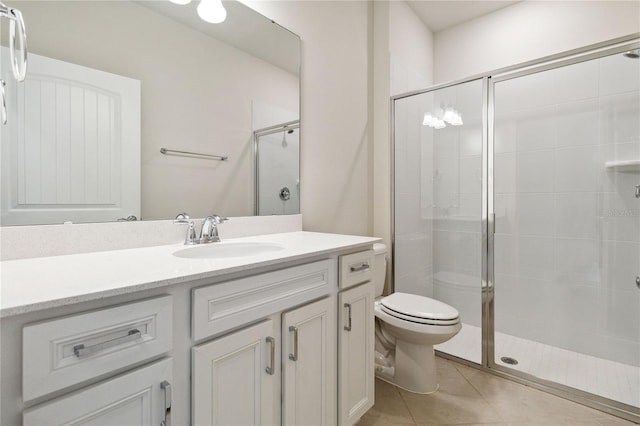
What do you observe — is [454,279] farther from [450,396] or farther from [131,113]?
[131,113]

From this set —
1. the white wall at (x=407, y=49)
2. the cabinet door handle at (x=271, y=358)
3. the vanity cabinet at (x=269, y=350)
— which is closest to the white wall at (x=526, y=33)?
the white wall at (x=407, y=49)

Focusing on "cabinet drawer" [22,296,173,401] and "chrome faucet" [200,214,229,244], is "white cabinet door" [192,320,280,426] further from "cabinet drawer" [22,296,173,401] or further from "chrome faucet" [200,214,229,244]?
"chrome faucet" [200,214,229,244]

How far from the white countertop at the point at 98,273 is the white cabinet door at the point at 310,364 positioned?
0.73 ft

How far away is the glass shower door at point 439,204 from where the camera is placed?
222 centimetres

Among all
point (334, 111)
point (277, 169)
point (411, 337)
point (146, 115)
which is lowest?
point (411, 337)

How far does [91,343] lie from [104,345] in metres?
0.02

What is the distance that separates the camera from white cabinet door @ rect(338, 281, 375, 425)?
1.25 meters

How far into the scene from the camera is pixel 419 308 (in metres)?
1.77

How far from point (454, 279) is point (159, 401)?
2152 mm

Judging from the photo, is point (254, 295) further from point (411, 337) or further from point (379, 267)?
point (379, 267)

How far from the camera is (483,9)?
262cm

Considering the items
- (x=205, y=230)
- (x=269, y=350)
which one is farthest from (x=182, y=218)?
(x=269, y=350)

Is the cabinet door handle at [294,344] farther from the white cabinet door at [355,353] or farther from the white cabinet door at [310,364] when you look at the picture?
the white cabinet door at [355,353]

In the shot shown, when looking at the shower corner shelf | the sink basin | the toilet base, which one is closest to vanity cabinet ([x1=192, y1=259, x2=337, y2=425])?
the sink basin
